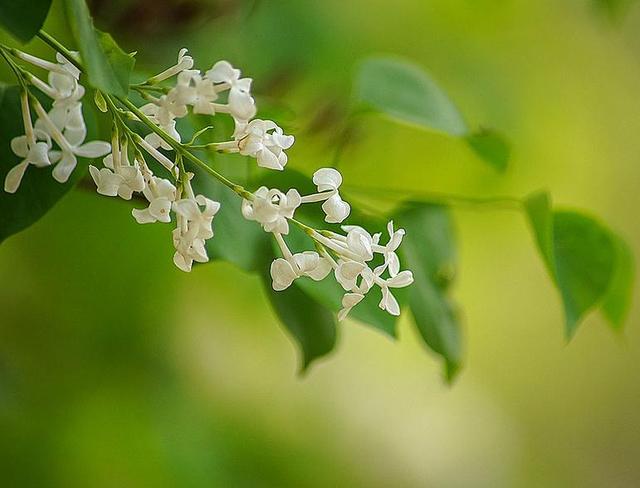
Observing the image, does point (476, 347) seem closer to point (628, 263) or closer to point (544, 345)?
point (544, 345)

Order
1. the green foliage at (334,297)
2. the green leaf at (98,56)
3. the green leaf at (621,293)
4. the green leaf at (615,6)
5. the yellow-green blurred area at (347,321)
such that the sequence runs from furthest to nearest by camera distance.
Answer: the yellow-green blurred area at (347,321) → the green leaf at (615,6) → the green leaf at (621,293) → the green foliage at (334,297) → the green leaf at (98,56)

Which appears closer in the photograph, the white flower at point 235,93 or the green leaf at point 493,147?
the white flower at point 235,93

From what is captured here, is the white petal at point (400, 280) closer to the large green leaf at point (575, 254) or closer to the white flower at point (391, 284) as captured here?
the white flower at point (391, 284)

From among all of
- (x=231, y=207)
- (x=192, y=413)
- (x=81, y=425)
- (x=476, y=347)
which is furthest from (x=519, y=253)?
(x=231, y=207)

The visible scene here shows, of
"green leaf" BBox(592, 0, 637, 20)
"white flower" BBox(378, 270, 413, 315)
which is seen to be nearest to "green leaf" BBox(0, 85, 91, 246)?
"white flower" BBox(378, 270, 413, 315)

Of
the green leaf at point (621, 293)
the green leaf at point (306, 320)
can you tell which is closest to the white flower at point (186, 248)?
→ the green leaf at point (306, 320)

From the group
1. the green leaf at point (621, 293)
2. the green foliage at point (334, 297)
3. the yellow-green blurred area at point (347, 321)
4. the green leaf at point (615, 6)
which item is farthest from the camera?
the yellow-green blurred area at point (347, 321)

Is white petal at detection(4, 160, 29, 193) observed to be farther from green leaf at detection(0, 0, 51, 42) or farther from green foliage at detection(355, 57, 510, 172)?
green foliage at detection(355, 57, 510, 172)

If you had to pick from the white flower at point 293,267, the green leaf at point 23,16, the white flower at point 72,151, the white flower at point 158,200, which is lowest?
the white flower at point 72,151
